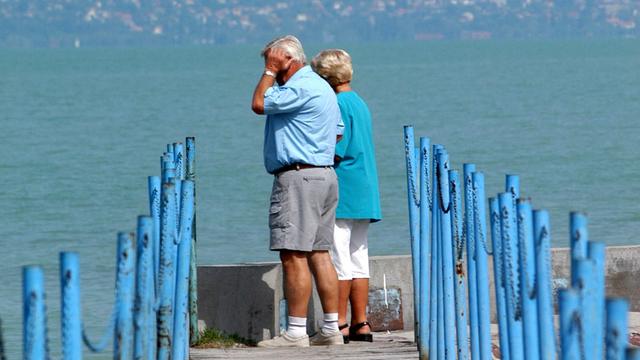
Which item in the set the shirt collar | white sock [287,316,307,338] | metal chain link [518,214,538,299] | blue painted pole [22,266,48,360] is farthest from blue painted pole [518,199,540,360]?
white sock [287,316,307,338]

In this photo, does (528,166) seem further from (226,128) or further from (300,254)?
(300,254)

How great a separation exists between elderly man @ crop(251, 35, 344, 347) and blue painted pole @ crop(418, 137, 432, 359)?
390mm

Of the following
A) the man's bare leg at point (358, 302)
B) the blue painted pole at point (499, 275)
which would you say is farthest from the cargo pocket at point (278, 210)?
the blue painted pole at point (499, 275)

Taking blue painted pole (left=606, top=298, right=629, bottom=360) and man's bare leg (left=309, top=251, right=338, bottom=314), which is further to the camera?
man's bare leg (left=309, top=251, right=338, bottom=314)

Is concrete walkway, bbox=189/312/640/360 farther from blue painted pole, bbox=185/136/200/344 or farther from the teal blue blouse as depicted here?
the teal blue blouse

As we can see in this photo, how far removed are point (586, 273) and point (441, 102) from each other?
60.7 meters

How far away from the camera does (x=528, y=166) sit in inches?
1409

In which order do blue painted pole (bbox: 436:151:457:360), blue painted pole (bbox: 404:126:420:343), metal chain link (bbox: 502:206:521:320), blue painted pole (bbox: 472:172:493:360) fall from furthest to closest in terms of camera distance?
blue painted pole (bbox: 404:126:420:343) → blue painted pole (bbox: 436:151:457:360) → blue painted pole (bbox: 472:172:493:360) → metal chain link (bbox: 502:206:521:320)

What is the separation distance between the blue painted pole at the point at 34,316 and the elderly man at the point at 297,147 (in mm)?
3087

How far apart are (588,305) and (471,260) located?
223 centimetres

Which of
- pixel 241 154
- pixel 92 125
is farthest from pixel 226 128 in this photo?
pixel 241 154

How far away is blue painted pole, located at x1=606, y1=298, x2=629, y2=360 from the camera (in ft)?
10.8

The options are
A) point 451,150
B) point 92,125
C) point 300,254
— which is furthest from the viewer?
point 92,125

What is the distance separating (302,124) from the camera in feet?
22.9
